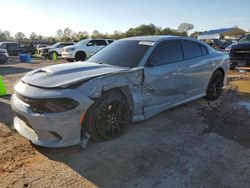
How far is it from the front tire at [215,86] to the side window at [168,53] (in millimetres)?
1493

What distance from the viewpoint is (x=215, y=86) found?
6.59 metres

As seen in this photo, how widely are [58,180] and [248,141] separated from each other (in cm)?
297

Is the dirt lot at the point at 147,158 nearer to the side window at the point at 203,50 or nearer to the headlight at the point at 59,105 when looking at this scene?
the headlight at the point at 59,105

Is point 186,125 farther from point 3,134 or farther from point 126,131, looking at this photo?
point 3,134

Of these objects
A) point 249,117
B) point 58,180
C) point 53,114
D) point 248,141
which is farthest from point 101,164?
point 249,117

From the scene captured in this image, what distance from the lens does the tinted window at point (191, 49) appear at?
5.55m

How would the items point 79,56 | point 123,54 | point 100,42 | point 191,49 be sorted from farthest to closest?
1. point 100,42
2. point 79,56
3. point 191,49
4. point 123,54

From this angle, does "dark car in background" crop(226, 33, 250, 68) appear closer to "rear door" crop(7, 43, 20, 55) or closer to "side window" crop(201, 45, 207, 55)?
"side window" crop(201, 45, 207, 55)

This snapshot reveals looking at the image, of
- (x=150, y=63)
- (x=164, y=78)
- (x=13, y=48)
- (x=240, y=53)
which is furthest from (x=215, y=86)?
(x=13, y=48)

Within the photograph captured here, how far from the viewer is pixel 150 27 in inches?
2222

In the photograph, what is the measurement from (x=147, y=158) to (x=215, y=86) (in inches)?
145


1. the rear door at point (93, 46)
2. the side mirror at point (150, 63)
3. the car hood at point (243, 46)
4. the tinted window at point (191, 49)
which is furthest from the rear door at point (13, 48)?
the side mirror at point (150, 63)

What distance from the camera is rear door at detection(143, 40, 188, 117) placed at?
4582 mm

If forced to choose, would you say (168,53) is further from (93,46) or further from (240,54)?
(93,46)
